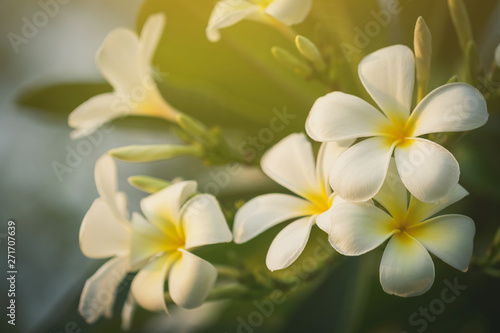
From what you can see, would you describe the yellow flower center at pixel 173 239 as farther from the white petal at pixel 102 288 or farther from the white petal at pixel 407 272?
the white petal at pixel 407 272

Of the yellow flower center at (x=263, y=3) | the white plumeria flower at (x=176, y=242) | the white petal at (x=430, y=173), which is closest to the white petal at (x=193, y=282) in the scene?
the white plumeria flower at (x=176, y=242)

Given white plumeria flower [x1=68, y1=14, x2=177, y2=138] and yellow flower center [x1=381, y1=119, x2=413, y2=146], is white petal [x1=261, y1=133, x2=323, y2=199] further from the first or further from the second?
white plumeria flower [x1=68, y1=14, x2=177, y2=138]

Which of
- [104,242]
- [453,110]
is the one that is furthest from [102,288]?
[453,110]

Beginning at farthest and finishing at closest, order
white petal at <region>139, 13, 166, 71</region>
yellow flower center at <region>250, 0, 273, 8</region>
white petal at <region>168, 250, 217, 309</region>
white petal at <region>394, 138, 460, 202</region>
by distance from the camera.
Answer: white petal at <region>139, 13, 166, 71</region> < yellow flower center at <region>250, 0, 273, 8</region> < white petal at <region>168, 250, 217, 309</region> < white petal at <region>394, 138, 460, 202</region>

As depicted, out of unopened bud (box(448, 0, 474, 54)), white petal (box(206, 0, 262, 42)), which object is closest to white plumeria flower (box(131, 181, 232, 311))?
white petal (box(206, 0, 262, 42))

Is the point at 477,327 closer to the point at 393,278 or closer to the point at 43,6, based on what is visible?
the point at 393,278

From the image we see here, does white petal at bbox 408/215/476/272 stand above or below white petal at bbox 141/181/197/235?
below

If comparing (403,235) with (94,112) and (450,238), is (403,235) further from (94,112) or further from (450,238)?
(94,112)
